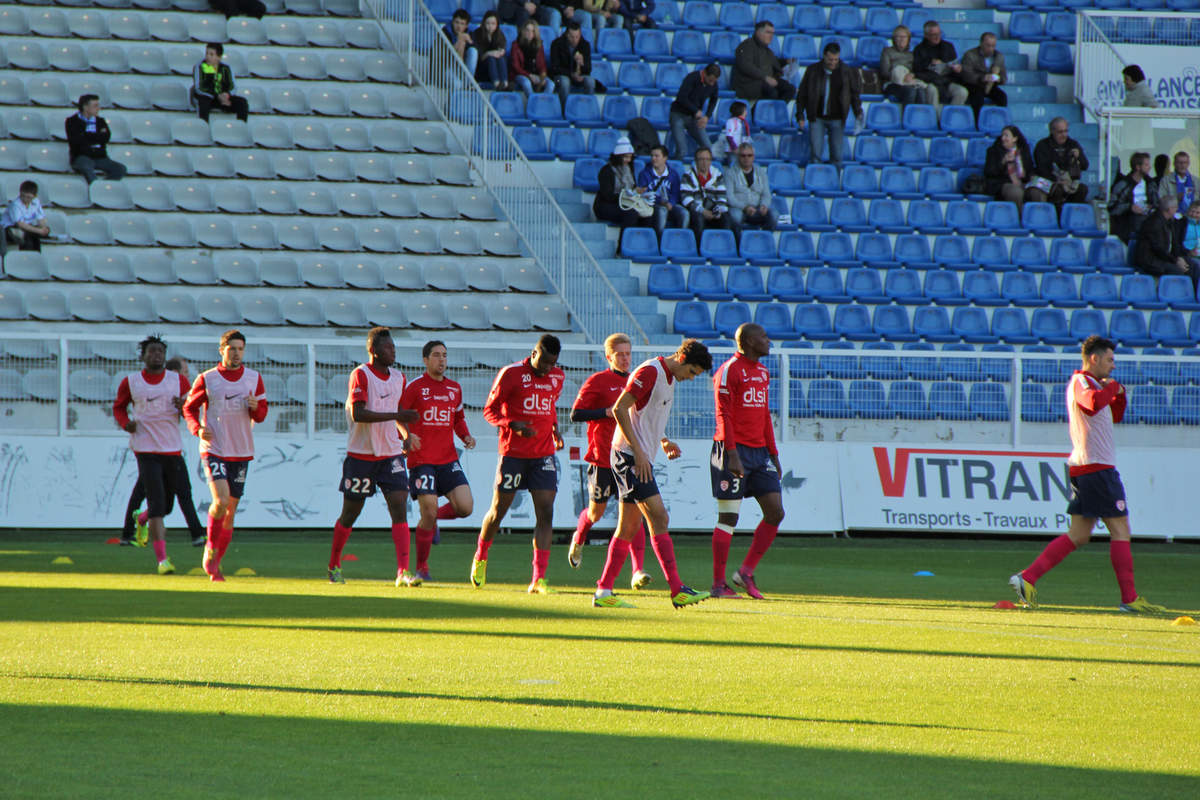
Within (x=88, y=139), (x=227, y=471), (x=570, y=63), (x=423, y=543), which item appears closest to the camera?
(x=423, y=543)

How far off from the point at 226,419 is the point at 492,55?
13467mm

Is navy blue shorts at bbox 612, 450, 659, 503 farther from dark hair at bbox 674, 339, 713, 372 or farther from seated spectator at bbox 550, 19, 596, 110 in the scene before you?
seated spectator at bbox 550, 19, 596, 110

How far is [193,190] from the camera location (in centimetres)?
2383

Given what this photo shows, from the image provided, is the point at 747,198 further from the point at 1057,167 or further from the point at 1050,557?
the point at 1050,557

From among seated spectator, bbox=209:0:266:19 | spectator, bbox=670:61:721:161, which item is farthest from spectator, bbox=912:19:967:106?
seated spectator, bbox=209:0:266:19

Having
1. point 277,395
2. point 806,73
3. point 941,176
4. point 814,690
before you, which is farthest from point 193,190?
point 814,690

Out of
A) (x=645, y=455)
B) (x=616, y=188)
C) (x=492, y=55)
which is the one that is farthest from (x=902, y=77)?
(x=645, y=455)

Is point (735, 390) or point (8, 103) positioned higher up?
point (8, 103)

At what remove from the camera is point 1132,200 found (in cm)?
2552

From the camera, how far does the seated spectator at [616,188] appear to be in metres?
23.9

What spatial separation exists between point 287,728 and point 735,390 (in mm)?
6961

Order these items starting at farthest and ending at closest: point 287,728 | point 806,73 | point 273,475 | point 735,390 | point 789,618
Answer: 1. point 806,73
2. point 273,475
3. point 735,390
4. point 789,618
5. point 287,728

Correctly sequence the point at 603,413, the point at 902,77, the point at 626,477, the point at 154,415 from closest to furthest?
the point at 626,477 < the point at 603,413 < the point at 154,415 < the point at 902,77

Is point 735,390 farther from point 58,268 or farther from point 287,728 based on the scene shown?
point 58,268
